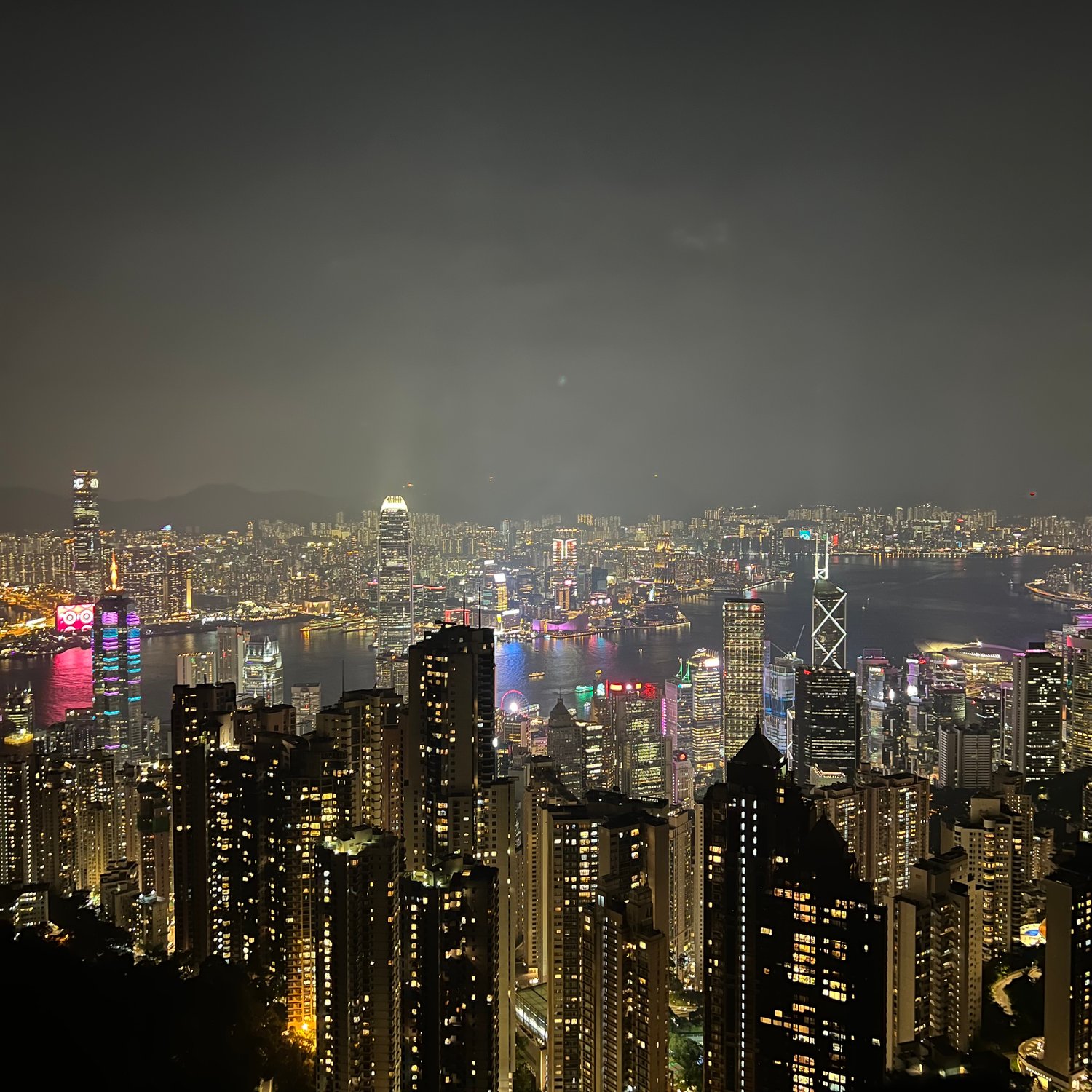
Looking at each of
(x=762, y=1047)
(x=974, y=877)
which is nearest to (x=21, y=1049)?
(x=762, y=1047)

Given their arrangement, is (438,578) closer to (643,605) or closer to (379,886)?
(643,605)

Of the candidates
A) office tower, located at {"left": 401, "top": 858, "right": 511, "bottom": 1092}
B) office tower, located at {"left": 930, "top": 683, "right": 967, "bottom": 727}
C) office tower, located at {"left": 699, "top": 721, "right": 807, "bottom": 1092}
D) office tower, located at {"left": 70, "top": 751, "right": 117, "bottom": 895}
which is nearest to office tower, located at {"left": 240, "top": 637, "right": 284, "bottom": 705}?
office tower, located at {"left": 70, "top": 751, "right": 117, "bottom": 895}

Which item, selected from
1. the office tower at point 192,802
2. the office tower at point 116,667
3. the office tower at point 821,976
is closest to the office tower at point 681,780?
the office tower at point 192,802

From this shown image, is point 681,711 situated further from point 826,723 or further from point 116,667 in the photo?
point 116,667

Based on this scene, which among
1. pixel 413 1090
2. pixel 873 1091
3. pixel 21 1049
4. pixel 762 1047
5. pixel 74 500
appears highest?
pixel 74 500

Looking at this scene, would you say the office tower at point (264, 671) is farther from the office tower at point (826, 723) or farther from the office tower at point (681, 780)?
the office tower at point (826, 723)

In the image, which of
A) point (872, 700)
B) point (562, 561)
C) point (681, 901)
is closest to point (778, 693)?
point (872, 700)

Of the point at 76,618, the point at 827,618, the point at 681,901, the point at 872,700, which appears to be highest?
the point at 76,618
